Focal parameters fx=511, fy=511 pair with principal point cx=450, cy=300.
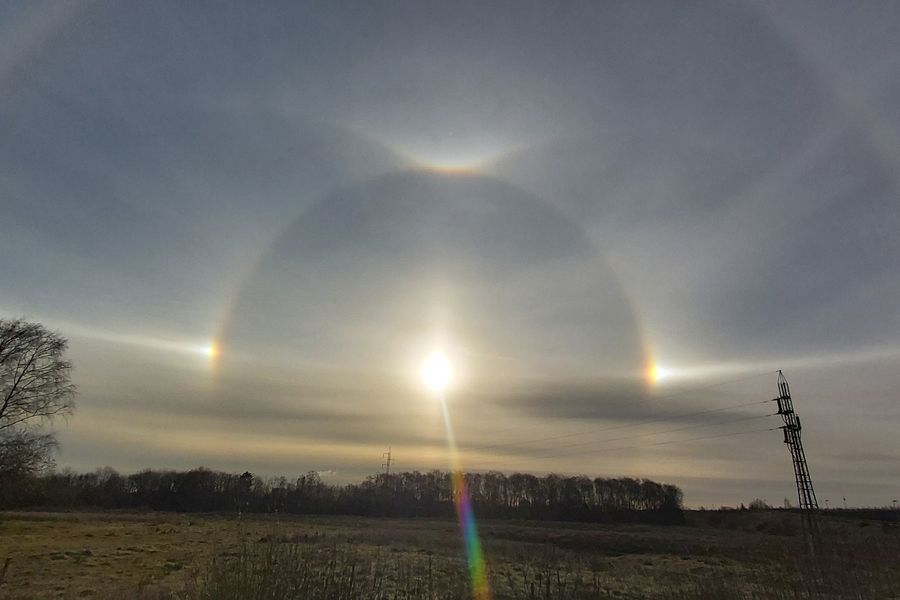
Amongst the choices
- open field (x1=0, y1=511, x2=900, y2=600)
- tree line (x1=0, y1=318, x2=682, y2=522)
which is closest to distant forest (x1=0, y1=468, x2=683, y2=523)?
tree line (x1=0, y1=318, x2=682, y2=522)

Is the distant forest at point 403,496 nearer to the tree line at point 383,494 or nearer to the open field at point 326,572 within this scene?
the tree line at point 383,494

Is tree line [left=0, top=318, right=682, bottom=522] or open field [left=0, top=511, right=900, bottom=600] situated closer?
open field [left=0, top=511, right=900, bottom=600]

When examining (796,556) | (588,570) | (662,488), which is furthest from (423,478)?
(796,556)

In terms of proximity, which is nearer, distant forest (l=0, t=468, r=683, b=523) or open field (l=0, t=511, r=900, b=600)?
open field (l=0, t=511, r=900, b=600)

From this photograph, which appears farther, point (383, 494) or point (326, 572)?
point (383, 494)

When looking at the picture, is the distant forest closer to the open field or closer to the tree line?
the tree line

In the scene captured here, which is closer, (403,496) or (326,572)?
(326,572)

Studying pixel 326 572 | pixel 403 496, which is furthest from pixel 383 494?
pixel 326 572

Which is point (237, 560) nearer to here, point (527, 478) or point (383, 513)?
point (383, 513)

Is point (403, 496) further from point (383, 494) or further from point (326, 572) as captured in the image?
point (326, 572)
